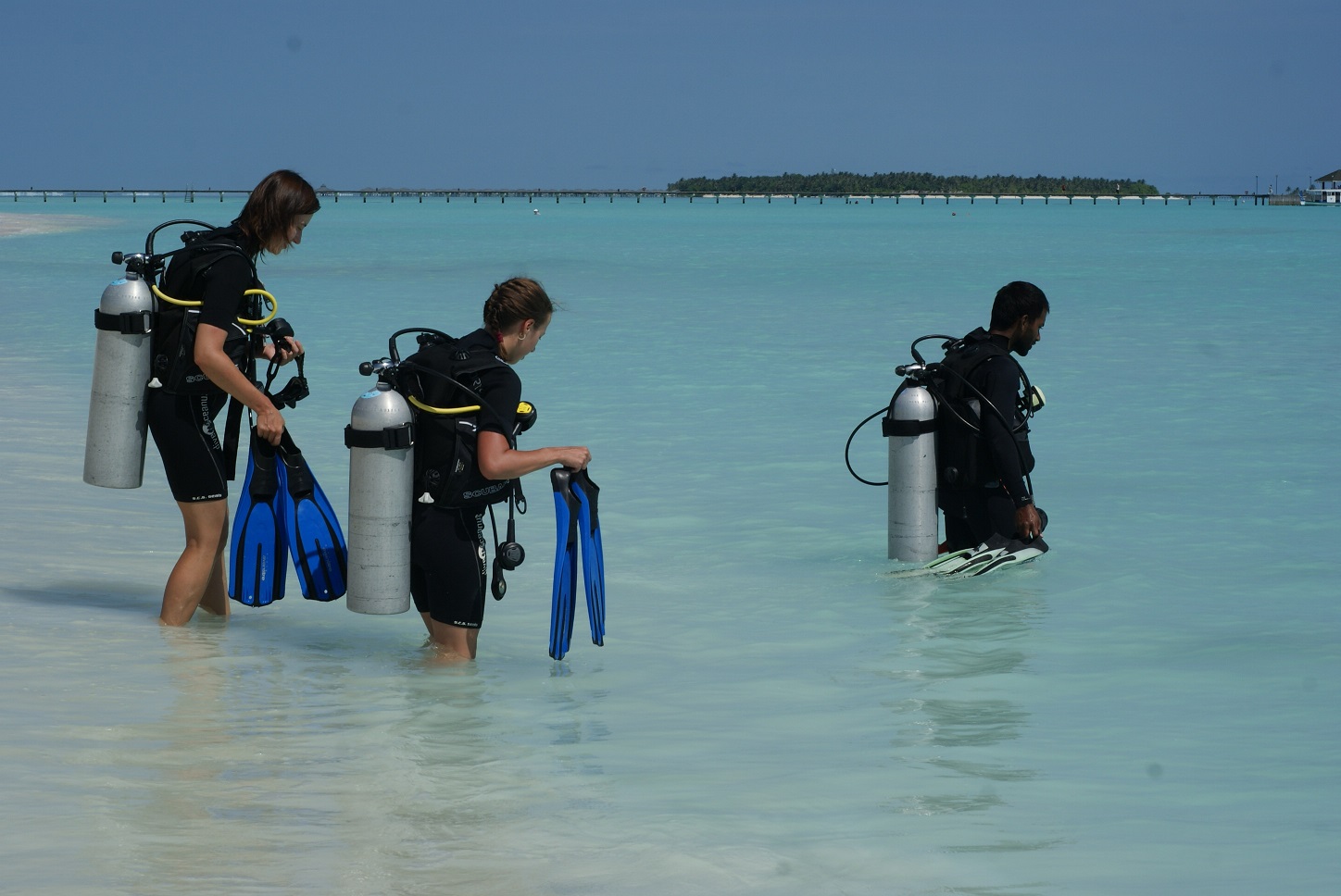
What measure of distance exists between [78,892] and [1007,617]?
4.36 meters

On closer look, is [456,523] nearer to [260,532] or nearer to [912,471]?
[260,532]

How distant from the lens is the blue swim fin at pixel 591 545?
5340 millimetres

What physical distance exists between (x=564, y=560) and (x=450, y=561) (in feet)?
1.30

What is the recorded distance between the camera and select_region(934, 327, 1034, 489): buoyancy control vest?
691 cm

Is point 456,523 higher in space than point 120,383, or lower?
lower

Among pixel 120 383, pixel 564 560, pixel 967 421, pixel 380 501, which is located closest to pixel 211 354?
pixel 120 383

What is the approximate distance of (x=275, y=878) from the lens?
3887 millimetres

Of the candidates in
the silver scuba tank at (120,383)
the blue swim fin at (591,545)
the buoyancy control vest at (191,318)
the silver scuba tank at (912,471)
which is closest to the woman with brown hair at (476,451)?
the blue swim fin at (591,545)

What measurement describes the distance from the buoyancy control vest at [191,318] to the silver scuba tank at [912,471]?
2.95 meters

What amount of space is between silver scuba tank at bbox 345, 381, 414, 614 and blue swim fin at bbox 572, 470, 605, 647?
59 centimetres

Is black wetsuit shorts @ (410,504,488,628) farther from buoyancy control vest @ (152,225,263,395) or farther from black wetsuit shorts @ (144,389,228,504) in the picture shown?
buoyancy control vest @ (152,225,263,395)

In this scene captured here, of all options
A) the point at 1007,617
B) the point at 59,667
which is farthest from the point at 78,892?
the point at 1007,617

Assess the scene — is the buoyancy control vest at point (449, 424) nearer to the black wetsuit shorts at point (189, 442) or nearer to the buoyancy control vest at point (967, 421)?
the black wetsuit shorts at point (189, 442)

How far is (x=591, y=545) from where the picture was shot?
550 centimetres
